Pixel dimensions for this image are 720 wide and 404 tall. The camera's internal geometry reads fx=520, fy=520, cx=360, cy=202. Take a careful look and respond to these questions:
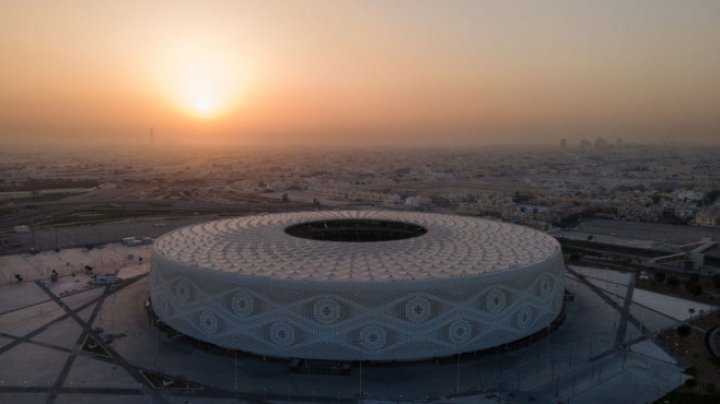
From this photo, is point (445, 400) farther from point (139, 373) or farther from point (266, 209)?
point (266, 209)

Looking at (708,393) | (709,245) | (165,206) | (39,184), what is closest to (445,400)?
(708,393)

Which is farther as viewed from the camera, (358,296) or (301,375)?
(358,296)

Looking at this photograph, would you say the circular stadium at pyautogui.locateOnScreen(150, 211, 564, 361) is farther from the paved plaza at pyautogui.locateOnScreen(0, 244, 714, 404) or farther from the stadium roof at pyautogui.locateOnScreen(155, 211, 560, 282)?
the paved plaza at pyautogui.locateOnScreen(0, 244, 714, 404)

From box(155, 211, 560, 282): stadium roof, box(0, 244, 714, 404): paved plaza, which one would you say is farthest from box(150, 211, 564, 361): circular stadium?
box(0, 244, 714, 404): paved plaza

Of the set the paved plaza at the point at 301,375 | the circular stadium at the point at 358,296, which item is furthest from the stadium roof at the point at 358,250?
the paved plaza at the point at 301,375

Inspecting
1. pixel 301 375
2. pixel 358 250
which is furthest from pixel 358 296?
pixel 358 250

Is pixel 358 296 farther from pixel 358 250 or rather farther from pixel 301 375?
pixel 358 250
